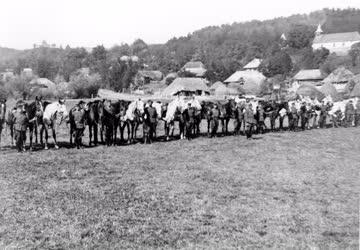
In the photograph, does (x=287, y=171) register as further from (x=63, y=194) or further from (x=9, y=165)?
(x=9, y=165)

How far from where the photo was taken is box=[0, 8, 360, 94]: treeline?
348ft

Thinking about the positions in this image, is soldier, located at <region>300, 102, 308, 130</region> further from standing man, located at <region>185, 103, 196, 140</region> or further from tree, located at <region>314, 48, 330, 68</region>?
tree, located at <region>314, 48, 330, 68</region>

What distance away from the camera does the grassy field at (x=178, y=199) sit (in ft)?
28.3

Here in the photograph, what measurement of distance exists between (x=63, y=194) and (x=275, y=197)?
5264mm

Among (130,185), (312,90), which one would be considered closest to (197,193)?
(130,185)

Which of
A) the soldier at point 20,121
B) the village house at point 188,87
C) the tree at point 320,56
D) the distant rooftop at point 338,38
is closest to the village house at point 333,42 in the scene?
the distant rooftop at point 338,38

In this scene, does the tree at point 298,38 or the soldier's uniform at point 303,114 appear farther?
the tree at point 298,38

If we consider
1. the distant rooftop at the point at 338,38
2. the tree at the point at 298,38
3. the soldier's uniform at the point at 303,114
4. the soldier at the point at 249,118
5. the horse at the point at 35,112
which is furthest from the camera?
the distant rooftop at the point at 338,38

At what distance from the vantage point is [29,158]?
16156mm

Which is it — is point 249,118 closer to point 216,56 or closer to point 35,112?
point 35,112

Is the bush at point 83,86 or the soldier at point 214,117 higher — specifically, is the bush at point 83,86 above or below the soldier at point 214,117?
above

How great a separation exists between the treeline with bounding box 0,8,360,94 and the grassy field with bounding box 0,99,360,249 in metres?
76.3

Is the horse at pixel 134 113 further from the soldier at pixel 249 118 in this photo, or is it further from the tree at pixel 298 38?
the tree at pixel 298 38

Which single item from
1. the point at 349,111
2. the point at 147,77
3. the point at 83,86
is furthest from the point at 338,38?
the point at 349,111
